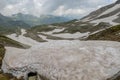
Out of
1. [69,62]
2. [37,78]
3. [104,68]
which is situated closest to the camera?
[104,68]

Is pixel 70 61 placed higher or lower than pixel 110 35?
lower

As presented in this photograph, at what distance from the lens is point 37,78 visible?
77.7 feet

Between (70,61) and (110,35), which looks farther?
(110,35)

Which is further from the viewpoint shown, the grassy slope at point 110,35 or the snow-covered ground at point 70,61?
the grassy slope at point 110,35

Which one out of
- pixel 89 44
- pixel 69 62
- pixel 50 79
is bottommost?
pixel 50 79

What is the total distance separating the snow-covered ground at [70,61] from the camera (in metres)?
19.8

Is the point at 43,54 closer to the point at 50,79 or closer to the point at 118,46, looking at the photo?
the point at 50,79

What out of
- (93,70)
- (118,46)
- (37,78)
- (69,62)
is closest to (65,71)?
(69,62)

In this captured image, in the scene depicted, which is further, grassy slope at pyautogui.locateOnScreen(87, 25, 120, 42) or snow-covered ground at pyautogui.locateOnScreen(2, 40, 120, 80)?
grassy slope at pyautogui.locateOnScreen(87, 25, 120, 42)

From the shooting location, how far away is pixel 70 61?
71.1ft

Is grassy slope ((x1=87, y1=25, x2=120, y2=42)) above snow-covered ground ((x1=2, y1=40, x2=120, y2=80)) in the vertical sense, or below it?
above

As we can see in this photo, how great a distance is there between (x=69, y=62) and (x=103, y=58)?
9.73 feet

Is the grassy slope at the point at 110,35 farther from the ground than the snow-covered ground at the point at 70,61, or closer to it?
farther from the ground

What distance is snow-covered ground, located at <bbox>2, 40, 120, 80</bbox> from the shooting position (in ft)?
64.8
